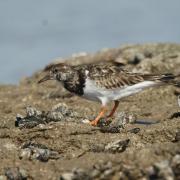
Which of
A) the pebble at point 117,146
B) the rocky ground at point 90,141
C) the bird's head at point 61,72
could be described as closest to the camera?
the rocky ground at point 90,141

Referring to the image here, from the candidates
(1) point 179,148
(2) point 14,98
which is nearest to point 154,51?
(2) point 14,98

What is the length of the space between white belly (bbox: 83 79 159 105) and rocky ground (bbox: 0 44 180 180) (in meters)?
0.49

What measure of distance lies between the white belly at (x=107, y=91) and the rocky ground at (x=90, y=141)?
49cm

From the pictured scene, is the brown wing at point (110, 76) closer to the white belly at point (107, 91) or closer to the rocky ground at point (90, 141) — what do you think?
the white belly at point (107, 91)

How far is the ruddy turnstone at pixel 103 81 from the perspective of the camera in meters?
14.6

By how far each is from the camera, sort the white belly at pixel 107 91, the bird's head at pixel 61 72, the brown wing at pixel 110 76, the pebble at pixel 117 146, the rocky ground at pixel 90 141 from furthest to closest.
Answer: the bird's head at pixel 61 72
the brown wing at pixel 110 76
the white belly at pixel 107 91
the pebble at pixel 117 146
the rocky ground at pixel 90 141

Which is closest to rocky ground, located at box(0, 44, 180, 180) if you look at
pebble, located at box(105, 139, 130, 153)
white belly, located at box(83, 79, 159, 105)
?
pebble, located at box(105, 139, 130, 153)

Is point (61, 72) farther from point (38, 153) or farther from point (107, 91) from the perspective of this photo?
point (38, 153)

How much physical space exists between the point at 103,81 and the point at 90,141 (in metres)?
2.25

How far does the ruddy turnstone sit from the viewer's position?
14555 millimetres

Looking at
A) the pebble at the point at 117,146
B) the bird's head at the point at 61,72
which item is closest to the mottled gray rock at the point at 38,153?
the pebble at the point at 117,146

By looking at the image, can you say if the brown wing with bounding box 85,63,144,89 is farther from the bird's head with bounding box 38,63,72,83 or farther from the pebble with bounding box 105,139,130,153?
the pebble with bounding box 105,139,130,153

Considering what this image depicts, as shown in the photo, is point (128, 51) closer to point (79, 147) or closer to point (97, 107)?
point (97, 107)

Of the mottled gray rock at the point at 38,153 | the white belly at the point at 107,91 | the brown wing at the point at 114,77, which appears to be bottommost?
the mottled gray rock at the point at 38,153
